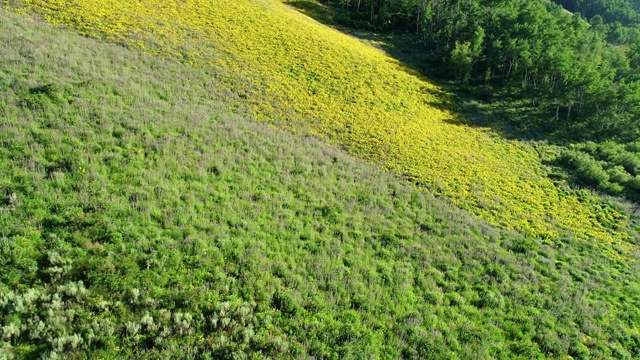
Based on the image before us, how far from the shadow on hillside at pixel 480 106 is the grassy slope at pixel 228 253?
22.3 meters

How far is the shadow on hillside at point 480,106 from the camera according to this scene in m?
41.6

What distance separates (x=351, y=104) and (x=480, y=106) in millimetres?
22118

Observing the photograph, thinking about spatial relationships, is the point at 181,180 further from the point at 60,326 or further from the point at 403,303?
the point at 403,303

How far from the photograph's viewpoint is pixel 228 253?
42.0 ft

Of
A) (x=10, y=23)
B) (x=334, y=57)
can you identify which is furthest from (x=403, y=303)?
(x=334, y=57)

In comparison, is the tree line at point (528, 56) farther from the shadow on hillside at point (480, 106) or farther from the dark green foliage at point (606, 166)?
the dark green foliage at point (606, 166)

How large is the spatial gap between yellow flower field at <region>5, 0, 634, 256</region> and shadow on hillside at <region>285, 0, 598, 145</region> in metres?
2.99

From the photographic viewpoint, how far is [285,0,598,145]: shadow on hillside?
136ft

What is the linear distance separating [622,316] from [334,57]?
3498cm

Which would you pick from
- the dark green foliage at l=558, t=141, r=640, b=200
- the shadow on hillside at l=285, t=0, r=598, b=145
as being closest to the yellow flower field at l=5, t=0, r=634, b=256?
the shadow on hillside at l=285, t=0, r=598, b=145

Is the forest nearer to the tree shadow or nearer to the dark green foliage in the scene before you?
the dark green foliage

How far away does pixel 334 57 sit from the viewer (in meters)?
42.1

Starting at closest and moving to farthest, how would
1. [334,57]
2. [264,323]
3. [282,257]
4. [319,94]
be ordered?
[264,323] → [282,257] → [319,94] → [334,57]

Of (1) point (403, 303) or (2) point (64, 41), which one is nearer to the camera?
(1) point (403, 303)
